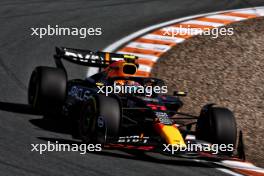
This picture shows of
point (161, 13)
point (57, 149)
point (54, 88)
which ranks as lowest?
point (57, 149)

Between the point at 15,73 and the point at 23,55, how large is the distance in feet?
4.98

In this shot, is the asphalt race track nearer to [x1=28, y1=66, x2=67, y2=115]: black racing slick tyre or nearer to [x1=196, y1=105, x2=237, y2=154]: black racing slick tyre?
[x1=28, y1=66, x2=67, y2=115]: black racing slick tyre

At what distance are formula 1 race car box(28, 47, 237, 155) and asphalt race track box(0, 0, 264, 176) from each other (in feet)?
1.04

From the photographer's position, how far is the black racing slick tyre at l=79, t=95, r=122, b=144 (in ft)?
33.9

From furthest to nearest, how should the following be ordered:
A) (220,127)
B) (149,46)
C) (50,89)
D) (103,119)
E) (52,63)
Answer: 1. (149,46)
2. (52,63)
3. (50,89)
4. (220,127)
5. (103,119)

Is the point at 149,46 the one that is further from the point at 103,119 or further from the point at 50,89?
the point at 103,119

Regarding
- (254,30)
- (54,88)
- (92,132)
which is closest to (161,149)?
(92,132)

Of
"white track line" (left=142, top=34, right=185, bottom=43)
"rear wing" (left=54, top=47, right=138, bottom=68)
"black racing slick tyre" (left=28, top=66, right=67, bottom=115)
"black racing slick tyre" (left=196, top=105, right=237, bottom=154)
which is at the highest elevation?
"white track line" (left=142, top=34, right=185, bottom=43)

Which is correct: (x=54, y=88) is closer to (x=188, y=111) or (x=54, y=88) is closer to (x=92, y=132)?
(x=92, y=132)

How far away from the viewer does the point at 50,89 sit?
12094 mm

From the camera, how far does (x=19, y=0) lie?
21719 mm

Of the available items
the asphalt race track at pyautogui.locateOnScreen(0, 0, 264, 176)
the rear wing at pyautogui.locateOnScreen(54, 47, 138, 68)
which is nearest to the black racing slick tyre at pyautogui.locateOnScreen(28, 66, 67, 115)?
the asphalt race track at pyautogui.locateOnScreen(0, 0, 264, 176)

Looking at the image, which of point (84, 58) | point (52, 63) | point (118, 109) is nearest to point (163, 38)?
point (52, 63)

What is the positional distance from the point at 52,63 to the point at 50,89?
4403 millimetres
